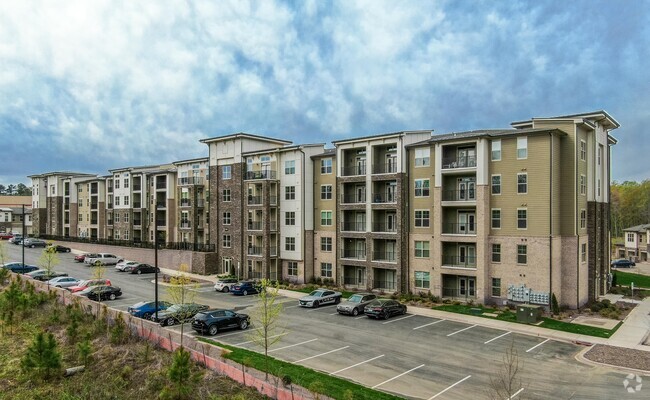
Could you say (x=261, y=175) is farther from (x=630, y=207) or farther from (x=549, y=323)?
(x=630, y=207)

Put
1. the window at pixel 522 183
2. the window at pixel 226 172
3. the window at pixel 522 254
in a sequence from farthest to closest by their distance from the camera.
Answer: the window at pixel 226 172
the window at pixel 522 183
the window at pixel 522 254

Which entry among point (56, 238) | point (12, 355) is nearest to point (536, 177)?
point (12, 355)

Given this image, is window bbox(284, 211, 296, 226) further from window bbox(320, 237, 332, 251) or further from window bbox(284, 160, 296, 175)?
window bbox(284, 160, 296, 175)

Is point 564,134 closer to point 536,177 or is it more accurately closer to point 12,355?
point 536,177

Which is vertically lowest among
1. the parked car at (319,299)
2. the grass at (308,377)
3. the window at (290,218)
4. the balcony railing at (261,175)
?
the parked car at (319,299)

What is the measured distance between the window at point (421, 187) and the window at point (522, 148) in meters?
7.76

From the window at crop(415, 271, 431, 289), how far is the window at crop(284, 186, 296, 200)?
49.6 ft

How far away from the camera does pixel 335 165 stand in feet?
147

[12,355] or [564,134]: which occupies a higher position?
[564,134]

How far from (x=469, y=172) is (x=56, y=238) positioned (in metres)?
75.0

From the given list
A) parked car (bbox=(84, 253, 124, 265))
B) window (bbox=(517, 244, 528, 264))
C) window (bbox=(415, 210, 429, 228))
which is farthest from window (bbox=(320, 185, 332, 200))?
parked car (bbox=(84, 253, 124, 265))

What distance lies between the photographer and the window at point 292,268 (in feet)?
153

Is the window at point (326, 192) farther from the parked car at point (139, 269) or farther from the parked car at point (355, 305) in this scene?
the parked car at point (139, 269)

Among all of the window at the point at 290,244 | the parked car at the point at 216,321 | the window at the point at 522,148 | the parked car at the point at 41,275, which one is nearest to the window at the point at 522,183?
the window at the point at 522,148
